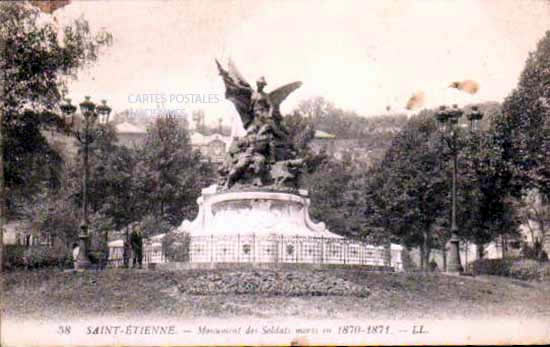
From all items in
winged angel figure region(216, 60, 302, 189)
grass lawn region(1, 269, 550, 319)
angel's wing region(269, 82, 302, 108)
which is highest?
angel's wing region(269, 82, 302, 108)

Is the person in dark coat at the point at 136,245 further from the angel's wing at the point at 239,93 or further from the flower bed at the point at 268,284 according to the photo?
the angel's wing at the point at 239,93

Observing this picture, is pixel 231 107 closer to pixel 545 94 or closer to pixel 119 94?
pixel 119 94

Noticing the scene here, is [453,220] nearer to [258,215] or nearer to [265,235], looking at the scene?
[265,235]

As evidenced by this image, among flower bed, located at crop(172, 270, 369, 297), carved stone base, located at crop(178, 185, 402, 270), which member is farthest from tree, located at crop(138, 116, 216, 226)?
flower bed, located at crop(172, 270, 369, 297)

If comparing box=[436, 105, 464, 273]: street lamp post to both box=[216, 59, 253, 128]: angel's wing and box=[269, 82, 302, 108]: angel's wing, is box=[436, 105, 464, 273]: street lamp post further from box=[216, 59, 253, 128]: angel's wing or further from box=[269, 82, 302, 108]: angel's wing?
box=[216, 59, 253, 128]: angel's wing

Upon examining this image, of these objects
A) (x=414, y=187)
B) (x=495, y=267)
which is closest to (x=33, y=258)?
(x=495, y=267)

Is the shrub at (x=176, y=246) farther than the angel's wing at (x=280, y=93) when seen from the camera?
No

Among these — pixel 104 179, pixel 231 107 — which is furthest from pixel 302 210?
Answer: pixel 104 179

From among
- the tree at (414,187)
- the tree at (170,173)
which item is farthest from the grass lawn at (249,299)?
the tree at (170,173)
